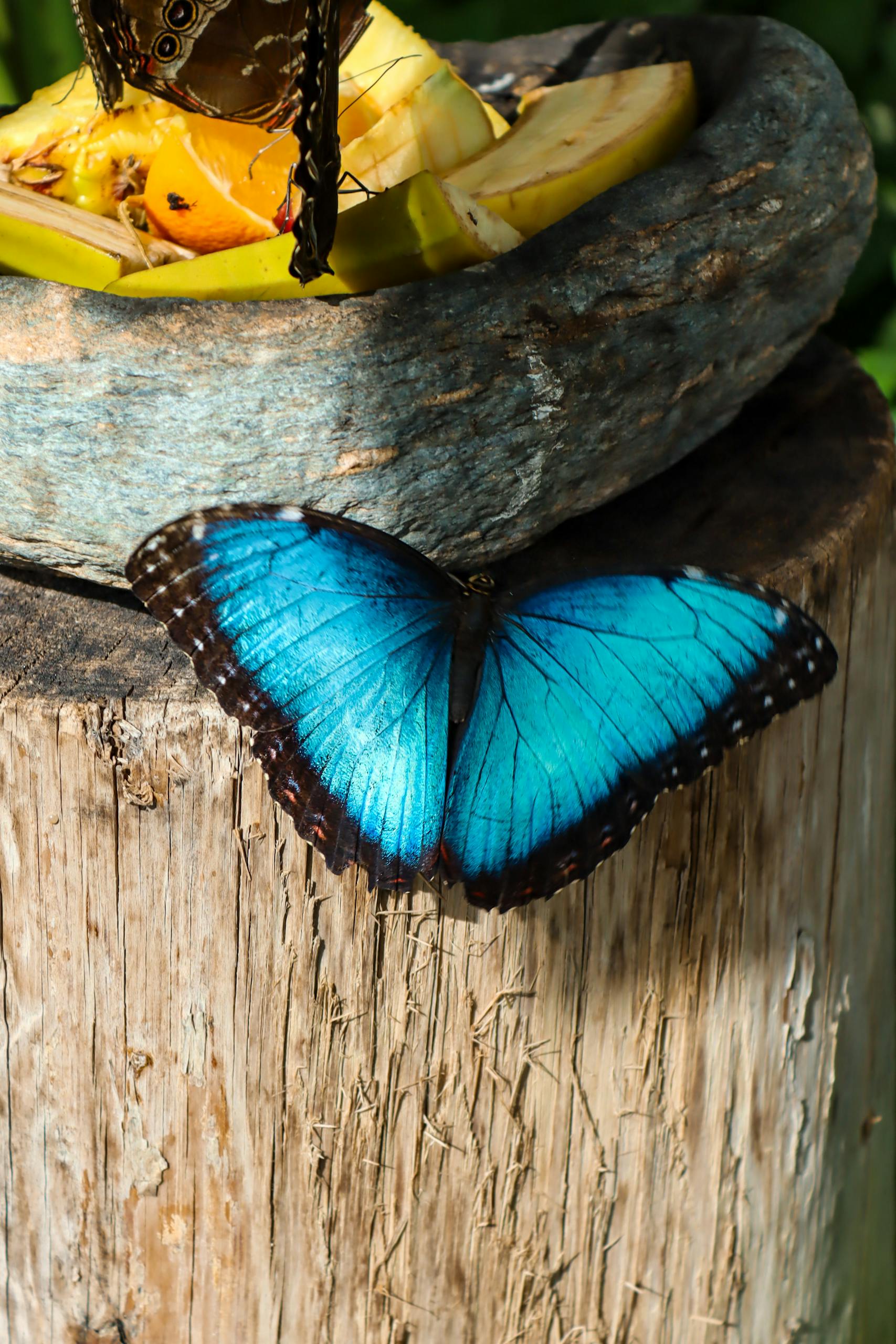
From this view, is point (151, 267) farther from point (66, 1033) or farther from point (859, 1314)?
point (859, 1314)

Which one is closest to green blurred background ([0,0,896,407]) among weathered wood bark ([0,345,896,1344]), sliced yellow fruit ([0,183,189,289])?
weathered wood bark ([0,345,896,1344])

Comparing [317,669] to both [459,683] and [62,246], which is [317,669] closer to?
[459,683]

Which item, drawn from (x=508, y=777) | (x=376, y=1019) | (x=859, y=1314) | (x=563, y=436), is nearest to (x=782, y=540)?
(x=563, y=436)

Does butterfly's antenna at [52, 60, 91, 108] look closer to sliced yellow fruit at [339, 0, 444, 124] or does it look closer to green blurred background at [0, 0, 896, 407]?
sliced yellow fruit at [339, 0, 444, 124]

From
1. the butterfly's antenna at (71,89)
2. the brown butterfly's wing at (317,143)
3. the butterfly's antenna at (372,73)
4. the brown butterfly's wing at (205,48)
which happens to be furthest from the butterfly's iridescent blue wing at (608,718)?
the butterfly's antenna at (71,89)

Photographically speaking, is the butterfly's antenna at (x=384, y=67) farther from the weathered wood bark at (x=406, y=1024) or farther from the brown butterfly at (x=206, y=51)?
the weathered wood bark at (x=406, y=1024)

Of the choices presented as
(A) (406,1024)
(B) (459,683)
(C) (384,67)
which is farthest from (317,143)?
(A) (406,1024)
